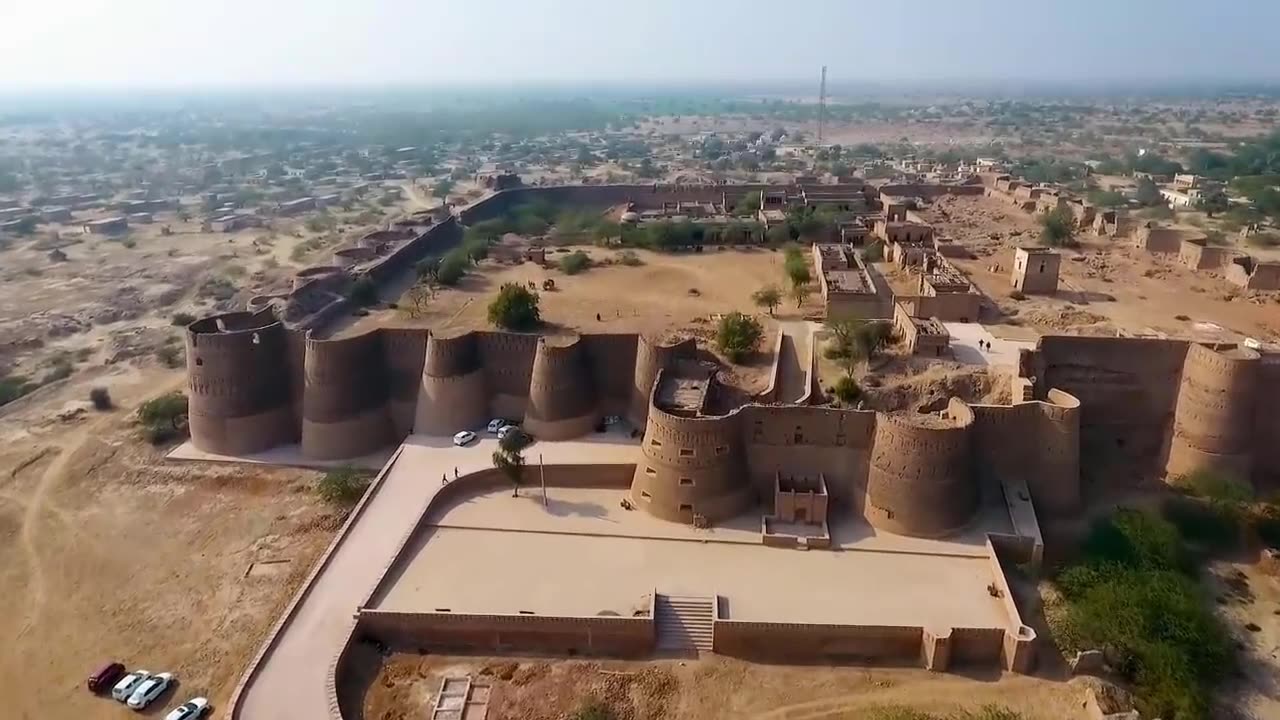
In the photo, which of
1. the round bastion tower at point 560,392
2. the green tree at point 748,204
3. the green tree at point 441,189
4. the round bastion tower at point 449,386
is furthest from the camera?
the green tree at point 441,189

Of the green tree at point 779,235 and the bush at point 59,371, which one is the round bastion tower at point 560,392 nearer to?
the bush at point 59,371

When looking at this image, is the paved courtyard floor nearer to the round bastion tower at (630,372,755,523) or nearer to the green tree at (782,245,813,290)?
the round bastion tower at (630,372,755,523)

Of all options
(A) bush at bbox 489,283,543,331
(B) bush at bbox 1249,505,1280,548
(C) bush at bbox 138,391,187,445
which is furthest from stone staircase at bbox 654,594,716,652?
(C) bush at bbox 138,391,187,445

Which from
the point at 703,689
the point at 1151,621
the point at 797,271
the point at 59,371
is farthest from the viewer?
the point at 59,371

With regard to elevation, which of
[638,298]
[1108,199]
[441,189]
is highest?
[1108,199]

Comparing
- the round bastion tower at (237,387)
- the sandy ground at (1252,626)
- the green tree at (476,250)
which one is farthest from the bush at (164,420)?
the sandy ground at (1252,626)

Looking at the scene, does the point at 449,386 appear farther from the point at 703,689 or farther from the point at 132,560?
the point at 703,689

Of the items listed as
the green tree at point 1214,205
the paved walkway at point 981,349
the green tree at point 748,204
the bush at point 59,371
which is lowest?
the bush at point 59,371

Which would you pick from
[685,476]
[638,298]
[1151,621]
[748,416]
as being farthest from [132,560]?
[1151,621]

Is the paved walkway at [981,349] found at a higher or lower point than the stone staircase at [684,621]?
higher
